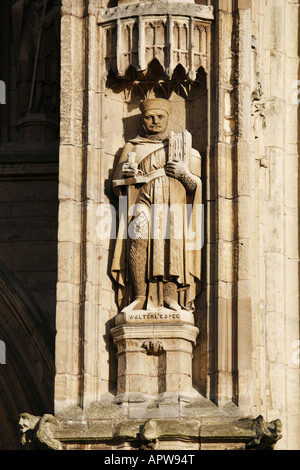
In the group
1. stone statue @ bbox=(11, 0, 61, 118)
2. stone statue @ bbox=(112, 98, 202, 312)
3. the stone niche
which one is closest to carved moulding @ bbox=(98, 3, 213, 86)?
the stone niche

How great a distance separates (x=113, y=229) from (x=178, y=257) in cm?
80

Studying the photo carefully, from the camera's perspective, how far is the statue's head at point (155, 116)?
2373cm

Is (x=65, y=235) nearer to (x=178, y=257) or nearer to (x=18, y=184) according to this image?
(x=178, y=257)

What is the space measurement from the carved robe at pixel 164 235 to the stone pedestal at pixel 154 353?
0.26 meters

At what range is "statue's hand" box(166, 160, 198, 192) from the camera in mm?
23219

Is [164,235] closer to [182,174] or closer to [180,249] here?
[180,249]

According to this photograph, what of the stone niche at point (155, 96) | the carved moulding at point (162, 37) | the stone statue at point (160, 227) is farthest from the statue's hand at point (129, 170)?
the carved moulding at point (162, 37)

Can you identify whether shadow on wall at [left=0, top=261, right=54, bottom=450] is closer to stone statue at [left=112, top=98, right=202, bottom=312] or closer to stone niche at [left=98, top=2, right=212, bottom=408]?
stone statue at [left=112, top=98, right=202, bottom=312]

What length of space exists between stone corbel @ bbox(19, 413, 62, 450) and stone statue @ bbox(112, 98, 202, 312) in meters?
1.48

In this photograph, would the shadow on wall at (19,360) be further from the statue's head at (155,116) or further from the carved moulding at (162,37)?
the carved moulding at (162,37)

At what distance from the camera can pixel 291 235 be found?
2506cm

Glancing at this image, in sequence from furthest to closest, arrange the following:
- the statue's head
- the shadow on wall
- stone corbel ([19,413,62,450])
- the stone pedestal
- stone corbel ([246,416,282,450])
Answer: the shadow on wall < the statue's head < the stone pedestal < stone corbel ([19,413,62,450]) < stone corbel ([246,416,282,450])

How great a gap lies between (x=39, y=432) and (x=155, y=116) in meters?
3.69
